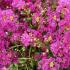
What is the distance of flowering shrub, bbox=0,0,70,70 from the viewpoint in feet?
7.95

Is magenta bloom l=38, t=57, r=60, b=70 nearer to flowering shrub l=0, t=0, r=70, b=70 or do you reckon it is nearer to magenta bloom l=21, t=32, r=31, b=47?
flowering shrub l=0, t=0, r=70, b=70

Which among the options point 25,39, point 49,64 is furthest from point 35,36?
point 49,64

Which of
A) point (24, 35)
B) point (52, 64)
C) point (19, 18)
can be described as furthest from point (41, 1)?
point (52, 64)

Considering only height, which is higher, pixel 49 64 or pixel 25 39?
pixel 25 39

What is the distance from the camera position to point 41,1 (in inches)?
107

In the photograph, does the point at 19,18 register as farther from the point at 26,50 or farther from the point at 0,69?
the point at 0,69

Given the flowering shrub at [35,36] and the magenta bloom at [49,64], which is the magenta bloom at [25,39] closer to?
the flowering shrub at [35,36]

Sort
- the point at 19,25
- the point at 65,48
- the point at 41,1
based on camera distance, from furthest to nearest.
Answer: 1. the point at 41,1
2. the point at 19,25
3. the point at 65,48

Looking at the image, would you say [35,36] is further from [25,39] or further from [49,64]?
[49,64]

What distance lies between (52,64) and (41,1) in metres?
0.57

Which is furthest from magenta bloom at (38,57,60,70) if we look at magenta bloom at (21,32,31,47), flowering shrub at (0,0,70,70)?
magenta bloom at (21,32,31,47)

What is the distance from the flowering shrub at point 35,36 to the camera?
7.95 feet

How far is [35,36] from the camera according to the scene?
8.16ft

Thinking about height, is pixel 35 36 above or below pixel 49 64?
above
